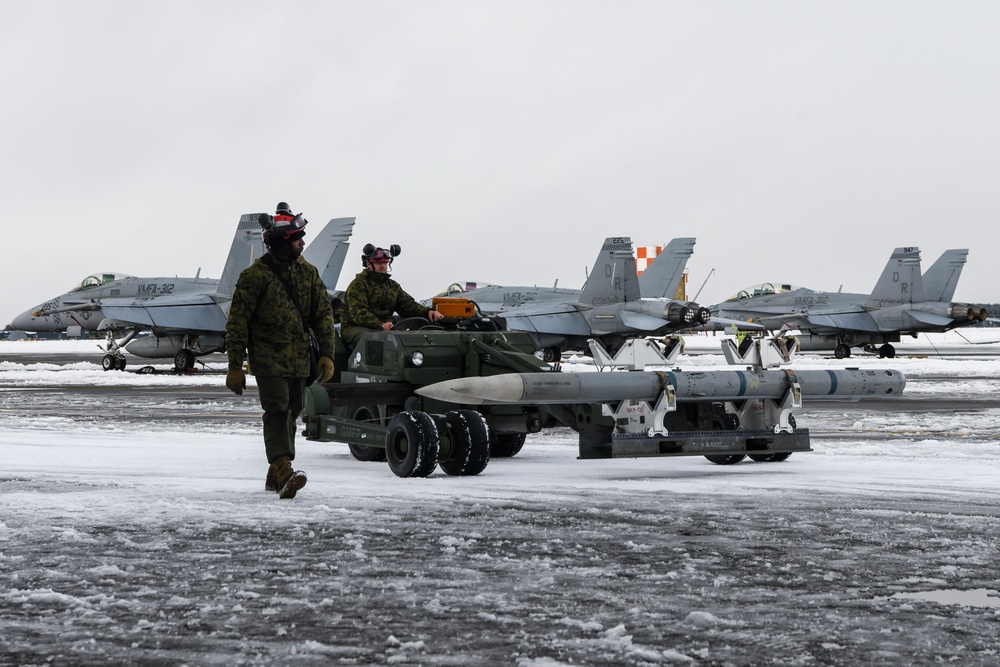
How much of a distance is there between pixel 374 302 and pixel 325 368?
2.73 meters

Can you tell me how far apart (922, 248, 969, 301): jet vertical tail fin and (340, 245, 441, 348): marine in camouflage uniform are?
127ft

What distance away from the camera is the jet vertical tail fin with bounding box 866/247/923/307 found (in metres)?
45.7

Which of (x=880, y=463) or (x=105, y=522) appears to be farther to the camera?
(x=880, y=463)

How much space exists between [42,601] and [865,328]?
4416cm

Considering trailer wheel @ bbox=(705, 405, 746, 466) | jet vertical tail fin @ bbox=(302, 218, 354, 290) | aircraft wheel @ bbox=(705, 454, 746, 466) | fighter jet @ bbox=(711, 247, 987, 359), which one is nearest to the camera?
trailer wheel @ bbox=(705, 405, 746, 466)

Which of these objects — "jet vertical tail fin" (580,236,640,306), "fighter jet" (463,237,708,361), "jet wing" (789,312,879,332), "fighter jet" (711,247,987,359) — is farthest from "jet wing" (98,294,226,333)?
"jet wing" (789,312,879,332)

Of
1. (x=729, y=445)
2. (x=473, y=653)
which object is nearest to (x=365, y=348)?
(x=729, y=445)

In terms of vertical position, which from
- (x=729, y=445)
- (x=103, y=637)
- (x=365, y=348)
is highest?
(x=365, y=348)

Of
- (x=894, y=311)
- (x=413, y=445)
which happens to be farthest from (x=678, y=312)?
(x=413, y=445)

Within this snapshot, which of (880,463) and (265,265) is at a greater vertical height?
(265,265)

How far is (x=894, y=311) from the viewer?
45438 mm

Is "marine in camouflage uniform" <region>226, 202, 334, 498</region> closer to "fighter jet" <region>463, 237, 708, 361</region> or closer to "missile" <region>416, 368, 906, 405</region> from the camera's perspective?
"missile" <region>416, 368, 906, 405</region>

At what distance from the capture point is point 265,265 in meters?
8.19

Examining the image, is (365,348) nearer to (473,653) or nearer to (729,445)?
(729,445)
